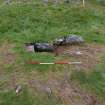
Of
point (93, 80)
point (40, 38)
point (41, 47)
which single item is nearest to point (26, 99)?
point (93, 80)

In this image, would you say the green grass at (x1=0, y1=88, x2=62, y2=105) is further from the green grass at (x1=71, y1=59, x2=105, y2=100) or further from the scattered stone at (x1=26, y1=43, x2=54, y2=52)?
the scattered stone at (x1=26, y1=43, x2=54, y2=52)

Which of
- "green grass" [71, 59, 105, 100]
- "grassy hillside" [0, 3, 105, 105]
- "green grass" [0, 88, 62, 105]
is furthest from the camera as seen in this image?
"green grass" [71, 59, 105, 100]

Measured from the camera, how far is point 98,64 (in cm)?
655

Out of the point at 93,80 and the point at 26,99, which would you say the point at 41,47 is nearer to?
the point at 93,80

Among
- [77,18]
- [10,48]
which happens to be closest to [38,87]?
[10,48]

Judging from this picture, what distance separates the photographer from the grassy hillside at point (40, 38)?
561 centimetres

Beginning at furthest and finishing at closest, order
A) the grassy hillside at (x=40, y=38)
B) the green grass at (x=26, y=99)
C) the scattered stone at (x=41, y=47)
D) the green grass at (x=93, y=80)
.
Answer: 1. the scattered stone at (x=41, y=47)
2. the green grass at (x=93, y=80)
3. the grassy hillside at (x=40, y=38)
4. the green grass at (x=26, y=99)

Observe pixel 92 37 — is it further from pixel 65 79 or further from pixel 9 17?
pixel 9 17

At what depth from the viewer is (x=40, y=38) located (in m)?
Answer: 7.66

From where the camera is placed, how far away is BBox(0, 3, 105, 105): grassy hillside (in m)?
5.61

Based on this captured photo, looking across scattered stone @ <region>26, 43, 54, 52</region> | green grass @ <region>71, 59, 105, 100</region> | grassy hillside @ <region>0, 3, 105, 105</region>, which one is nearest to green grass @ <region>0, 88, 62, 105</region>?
grassy hillside @ <region>0, 3, 105, 105</region>

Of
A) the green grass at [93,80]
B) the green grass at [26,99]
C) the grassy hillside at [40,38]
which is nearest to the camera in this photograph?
the green grass at [26,99]

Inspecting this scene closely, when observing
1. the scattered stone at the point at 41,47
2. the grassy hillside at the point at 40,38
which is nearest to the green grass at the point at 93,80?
the grassy hillside at the point at 40,38

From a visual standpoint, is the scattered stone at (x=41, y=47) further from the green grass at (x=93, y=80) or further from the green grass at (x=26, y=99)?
the green grass at (x=26, y=99)
